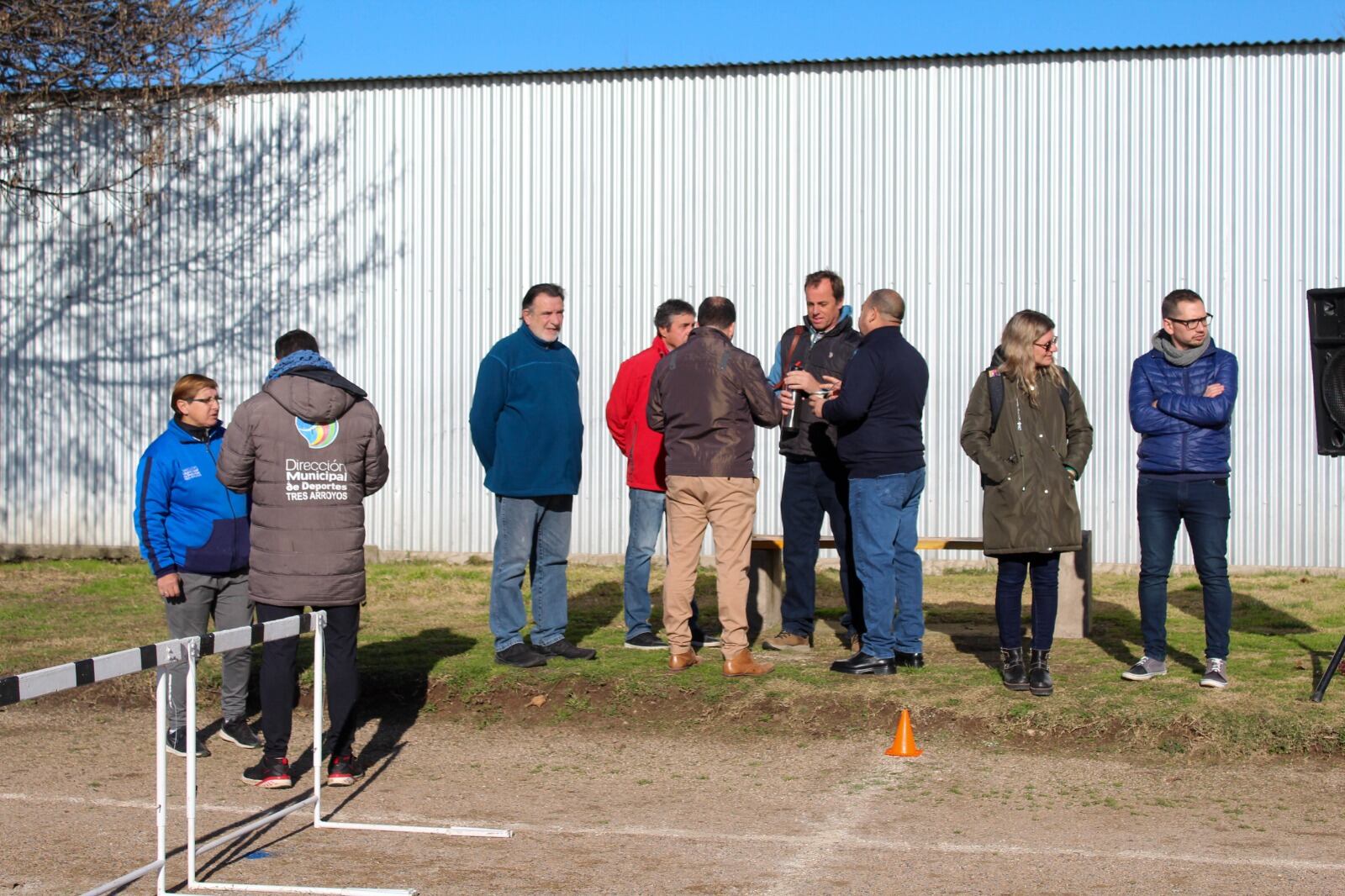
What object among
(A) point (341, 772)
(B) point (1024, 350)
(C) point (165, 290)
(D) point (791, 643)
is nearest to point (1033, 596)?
(B) point (1024, 350)

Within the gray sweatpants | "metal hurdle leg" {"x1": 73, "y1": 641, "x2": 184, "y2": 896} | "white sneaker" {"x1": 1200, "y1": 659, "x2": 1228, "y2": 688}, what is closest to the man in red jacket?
the gray sweatpants

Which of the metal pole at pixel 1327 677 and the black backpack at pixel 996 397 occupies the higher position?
→ the black backpack at pixel 996 397

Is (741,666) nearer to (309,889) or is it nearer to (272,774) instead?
(272,774)

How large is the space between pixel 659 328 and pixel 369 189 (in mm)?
7628

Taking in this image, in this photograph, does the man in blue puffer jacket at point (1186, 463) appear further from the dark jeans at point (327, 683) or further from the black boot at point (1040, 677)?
the dark jeans at point (327, 683)

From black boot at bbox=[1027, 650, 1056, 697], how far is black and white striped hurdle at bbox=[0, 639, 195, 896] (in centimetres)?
427

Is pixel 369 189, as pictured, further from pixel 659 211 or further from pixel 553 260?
pixel 659 211

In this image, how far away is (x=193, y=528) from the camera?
7.49 m

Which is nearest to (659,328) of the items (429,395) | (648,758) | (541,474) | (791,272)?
(541,474)

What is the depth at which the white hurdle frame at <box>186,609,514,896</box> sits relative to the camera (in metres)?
5.19

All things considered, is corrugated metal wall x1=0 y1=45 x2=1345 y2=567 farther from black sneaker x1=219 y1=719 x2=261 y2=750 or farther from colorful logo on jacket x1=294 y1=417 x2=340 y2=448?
colorful logo on jacket x1=294 y1=417 x2=340 y2=448

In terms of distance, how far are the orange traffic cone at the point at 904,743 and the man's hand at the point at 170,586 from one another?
3.49 meters

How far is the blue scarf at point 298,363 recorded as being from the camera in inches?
267

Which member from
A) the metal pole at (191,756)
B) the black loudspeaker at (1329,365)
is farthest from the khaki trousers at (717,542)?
the metal pole at (191,756)
